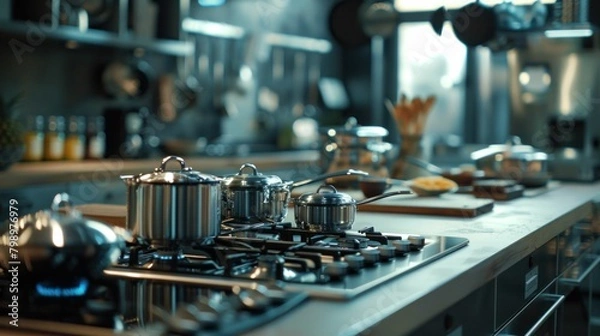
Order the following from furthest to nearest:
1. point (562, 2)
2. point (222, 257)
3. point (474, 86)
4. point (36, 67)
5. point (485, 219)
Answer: point (474, 86)
point (36, 67)
point (562, 2)
point (485, 219)
point (222, 257)

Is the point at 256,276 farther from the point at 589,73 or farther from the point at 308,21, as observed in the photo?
the point at 308,21

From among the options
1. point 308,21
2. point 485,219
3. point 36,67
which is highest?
point 308,21

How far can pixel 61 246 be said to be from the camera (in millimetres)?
1111

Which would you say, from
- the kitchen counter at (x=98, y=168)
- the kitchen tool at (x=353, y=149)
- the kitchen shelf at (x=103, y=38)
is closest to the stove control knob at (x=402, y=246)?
the kitchen tool at (x=353, y=149)

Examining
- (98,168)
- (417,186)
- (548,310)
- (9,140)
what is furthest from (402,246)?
(98,168)

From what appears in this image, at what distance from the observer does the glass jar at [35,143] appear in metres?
3.98

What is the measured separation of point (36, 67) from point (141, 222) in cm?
316

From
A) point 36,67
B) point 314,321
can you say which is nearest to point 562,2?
point 36,67

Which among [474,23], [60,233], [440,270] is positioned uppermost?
[474,23]

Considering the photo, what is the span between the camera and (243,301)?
41.3 inches

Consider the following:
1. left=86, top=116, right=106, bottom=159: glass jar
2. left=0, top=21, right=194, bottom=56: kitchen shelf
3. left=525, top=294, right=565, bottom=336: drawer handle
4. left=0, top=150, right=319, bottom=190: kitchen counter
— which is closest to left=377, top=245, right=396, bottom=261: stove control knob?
left=525, top=294, right=565, bottom=336: drawer handle

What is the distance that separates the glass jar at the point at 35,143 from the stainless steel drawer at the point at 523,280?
2504 mm

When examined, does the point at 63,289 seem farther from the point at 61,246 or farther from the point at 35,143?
the point at 35,143

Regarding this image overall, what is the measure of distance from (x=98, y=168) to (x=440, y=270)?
A: 9.02 feet
